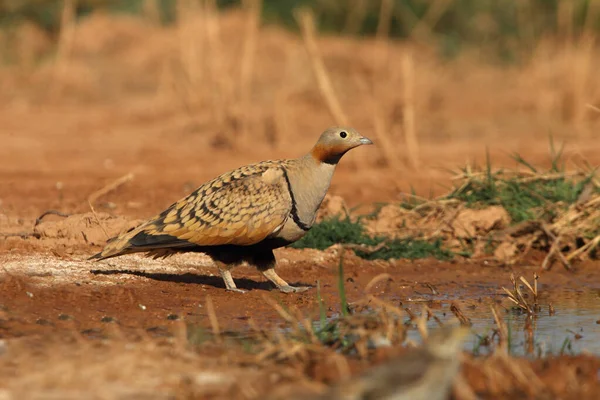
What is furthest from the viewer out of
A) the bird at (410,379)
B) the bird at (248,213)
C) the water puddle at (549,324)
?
the bird at (248,213)

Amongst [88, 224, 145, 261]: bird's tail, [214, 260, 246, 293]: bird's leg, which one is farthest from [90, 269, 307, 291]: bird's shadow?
[88, 224, 145, 261]: bird's tail

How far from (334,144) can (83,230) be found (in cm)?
223

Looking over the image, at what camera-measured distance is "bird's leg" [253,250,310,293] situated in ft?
22.1

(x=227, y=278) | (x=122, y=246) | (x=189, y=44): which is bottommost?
(x=227, y=278)

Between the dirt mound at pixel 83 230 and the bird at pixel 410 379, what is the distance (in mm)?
4362

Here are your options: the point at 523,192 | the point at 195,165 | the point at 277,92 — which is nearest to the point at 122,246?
the point at 523,192

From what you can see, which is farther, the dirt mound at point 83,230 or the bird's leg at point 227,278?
the dirt mound at point 83,230

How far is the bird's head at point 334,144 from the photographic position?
256 inches

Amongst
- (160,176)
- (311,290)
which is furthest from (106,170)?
(311,290)

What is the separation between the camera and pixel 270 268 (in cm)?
680

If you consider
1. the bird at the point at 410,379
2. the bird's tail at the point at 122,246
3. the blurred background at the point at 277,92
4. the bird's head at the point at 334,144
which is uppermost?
the bird's head at the point at 334,144

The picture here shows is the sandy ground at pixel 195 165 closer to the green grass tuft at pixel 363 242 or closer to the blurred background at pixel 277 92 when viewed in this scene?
the blurred background at pixel 277 92

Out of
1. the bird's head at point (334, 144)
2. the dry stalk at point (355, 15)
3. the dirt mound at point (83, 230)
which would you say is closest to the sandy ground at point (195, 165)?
the dirt mound at point (83, 230)

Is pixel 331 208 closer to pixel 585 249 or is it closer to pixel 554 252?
pixel 554 252
